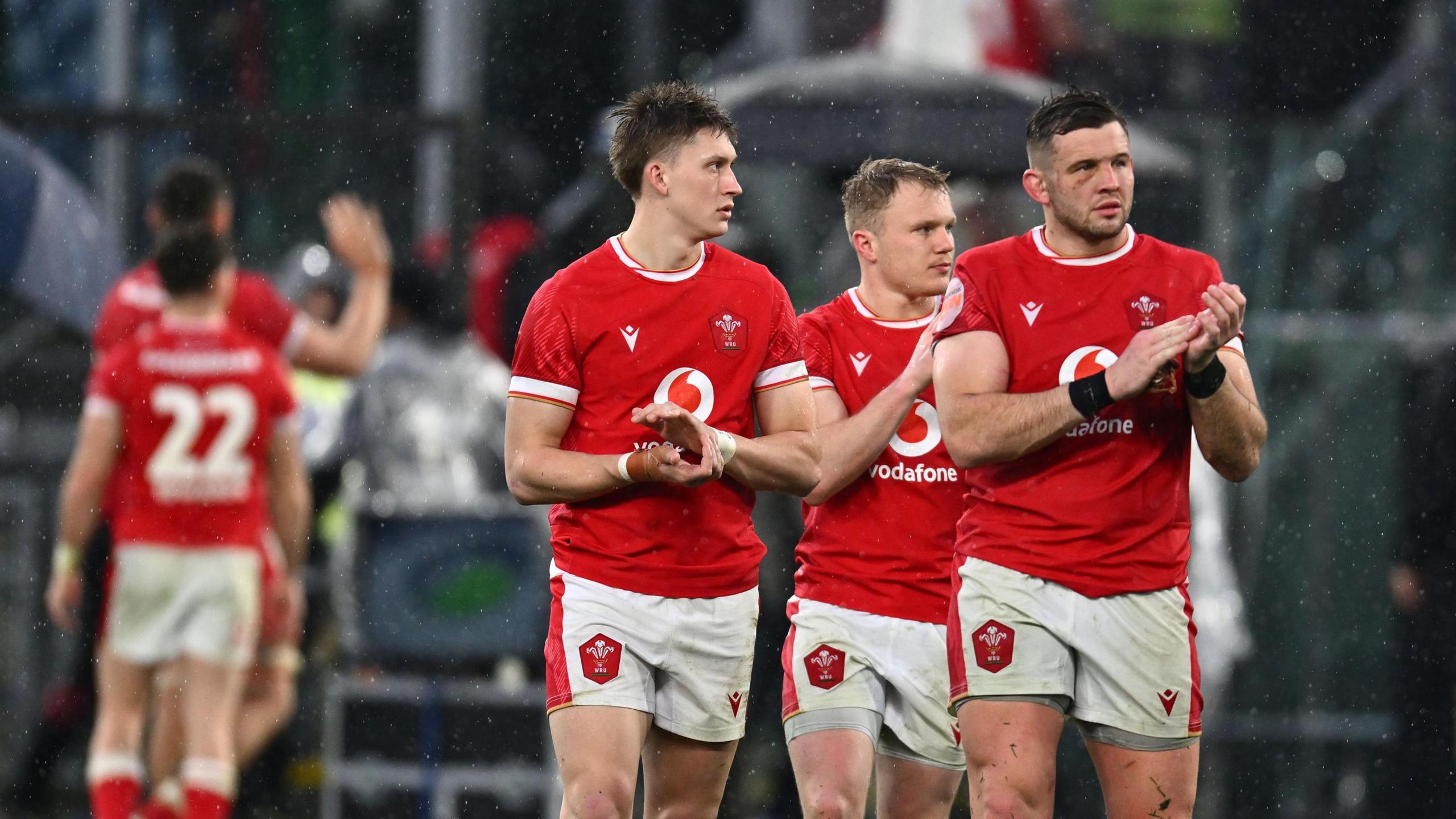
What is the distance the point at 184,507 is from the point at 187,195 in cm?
128

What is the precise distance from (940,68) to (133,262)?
12.8 ft

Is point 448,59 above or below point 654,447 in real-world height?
above

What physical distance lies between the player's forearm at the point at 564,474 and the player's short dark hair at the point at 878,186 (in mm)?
1315

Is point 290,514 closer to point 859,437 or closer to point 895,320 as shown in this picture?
point 895,320

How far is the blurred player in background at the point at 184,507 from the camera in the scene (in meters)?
8.29

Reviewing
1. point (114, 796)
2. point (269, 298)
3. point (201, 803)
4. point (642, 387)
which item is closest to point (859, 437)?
point (642, 387)

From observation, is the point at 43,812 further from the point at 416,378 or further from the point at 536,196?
the point at 536,196

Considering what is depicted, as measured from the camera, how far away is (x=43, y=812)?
10.3 meters

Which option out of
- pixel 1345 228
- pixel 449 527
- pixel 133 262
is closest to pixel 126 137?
pixel 133 262

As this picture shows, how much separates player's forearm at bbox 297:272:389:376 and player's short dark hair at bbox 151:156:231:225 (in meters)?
0.70

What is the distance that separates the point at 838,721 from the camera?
563 cm

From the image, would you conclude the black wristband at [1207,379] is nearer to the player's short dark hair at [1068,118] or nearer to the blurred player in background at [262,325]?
the player's short dark hair at [1068,118]

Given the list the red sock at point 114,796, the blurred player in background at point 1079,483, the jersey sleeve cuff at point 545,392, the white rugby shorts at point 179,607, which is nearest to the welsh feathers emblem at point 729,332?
the jersey sleeve cuff at point 545,392

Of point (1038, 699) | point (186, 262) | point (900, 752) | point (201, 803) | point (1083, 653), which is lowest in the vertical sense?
point (201, 803)
